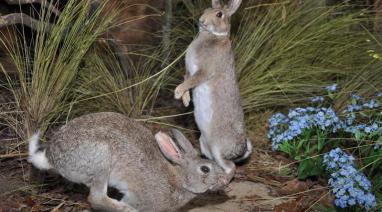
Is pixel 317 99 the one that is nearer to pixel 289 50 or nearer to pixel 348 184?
pixel 289 50

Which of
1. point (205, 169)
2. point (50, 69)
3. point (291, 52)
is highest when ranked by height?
point (50, 69)

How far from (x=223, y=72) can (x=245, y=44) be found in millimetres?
1256

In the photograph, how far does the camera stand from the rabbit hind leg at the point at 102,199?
14.4 feet

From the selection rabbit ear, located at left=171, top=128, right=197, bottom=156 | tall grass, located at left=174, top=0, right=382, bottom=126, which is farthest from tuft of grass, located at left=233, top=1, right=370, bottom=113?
rabbit ear, located at left=171, top=128, right=197, bottom=156

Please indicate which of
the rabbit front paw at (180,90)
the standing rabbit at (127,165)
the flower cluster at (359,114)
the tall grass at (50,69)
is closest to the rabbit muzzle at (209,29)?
the rabbit front paw at (180,90)

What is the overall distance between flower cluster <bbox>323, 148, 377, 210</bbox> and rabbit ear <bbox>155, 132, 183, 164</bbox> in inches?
48.7

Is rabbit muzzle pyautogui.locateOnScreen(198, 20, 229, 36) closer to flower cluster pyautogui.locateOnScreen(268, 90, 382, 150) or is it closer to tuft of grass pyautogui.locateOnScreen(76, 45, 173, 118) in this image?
tuft of grass pyautogui.locateOnScreen(76, 45, 173, 118)

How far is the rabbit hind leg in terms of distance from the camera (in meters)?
4.40

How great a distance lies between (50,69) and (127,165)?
144 centimetres

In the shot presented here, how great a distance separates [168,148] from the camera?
14.9 ft

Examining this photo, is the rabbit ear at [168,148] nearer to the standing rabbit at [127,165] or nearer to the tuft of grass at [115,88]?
the standing rabbit at [127,165]

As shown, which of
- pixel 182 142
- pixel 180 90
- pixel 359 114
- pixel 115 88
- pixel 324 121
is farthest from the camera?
pixel 115 88

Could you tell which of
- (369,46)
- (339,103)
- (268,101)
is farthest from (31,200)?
(369,46)

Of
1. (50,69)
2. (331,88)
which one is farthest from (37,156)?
(331,88)
